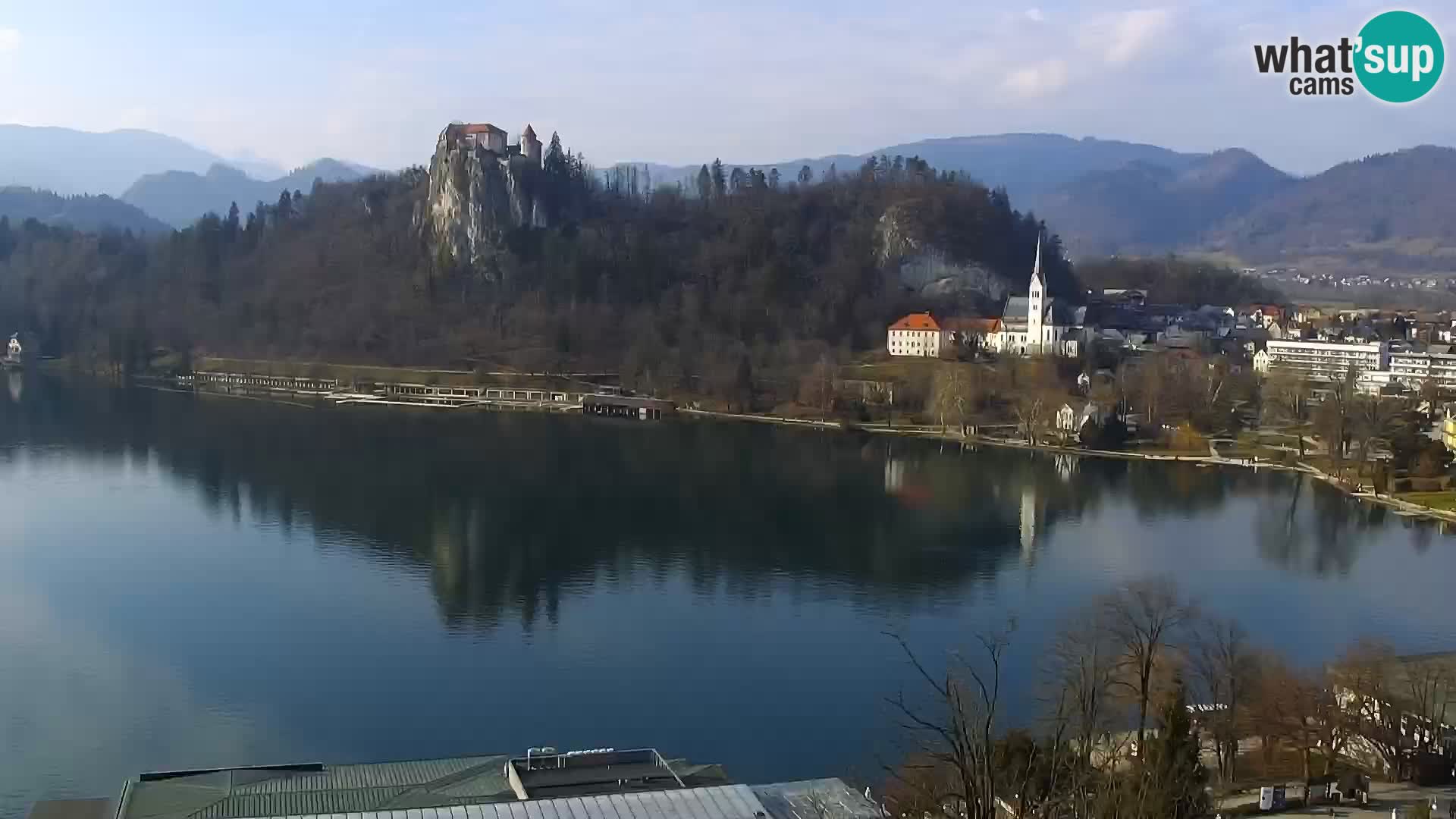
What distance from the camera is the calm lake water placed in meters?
5.71

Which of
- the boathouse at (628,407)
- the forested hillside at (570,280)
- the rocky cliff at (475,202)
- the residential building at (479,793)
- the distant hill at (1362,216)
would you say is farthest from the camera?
the distant hill at (1362,216)

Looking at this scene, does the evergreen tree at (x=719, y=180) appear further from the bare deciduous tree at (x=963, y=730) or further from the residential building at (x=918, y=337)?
the bare deciduous tree at (x=963, y=730)

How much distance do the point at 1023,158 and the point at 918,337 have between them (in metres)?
68.1

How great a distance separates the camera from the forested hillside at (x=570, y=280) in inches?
819

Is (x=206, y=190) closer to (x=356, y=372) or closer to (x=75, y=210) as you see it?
(x=75, y=210)

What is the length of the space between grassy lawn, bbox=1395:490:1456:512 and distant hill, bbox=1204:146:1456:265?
43578 millimetres

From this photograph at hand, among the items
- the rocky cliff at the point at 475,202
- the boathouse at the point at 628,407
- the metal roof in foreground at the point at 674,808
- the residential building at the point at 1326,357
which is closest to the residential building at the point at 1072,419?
the residential building at the point at 1326,357

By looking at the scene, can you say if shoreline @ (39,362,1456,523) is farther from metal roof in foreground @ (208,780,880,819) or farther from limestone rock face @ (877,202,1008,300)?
metal roof in foreground @ (208,780,880,819)

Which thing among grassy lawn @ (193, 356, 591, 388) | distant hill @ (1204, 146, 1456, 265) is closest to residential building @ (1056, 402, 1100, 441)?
grassy lawn @ (193, 356, 591, 388)

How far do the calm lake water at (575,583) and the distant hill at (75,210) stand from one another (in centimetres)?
3489

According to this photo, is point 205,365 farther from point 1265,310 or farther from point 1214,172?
point 1214,172

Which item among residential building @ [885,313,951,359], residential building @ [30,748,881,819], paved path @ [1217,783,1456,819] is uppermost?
residential building @ [885,313,951,359]

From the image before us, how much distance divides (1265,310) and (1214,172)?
Answer: 5577 centimetres

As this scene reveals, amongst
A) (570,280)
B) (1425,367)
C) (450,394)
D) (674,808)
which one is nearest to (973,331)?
(1425,367)
